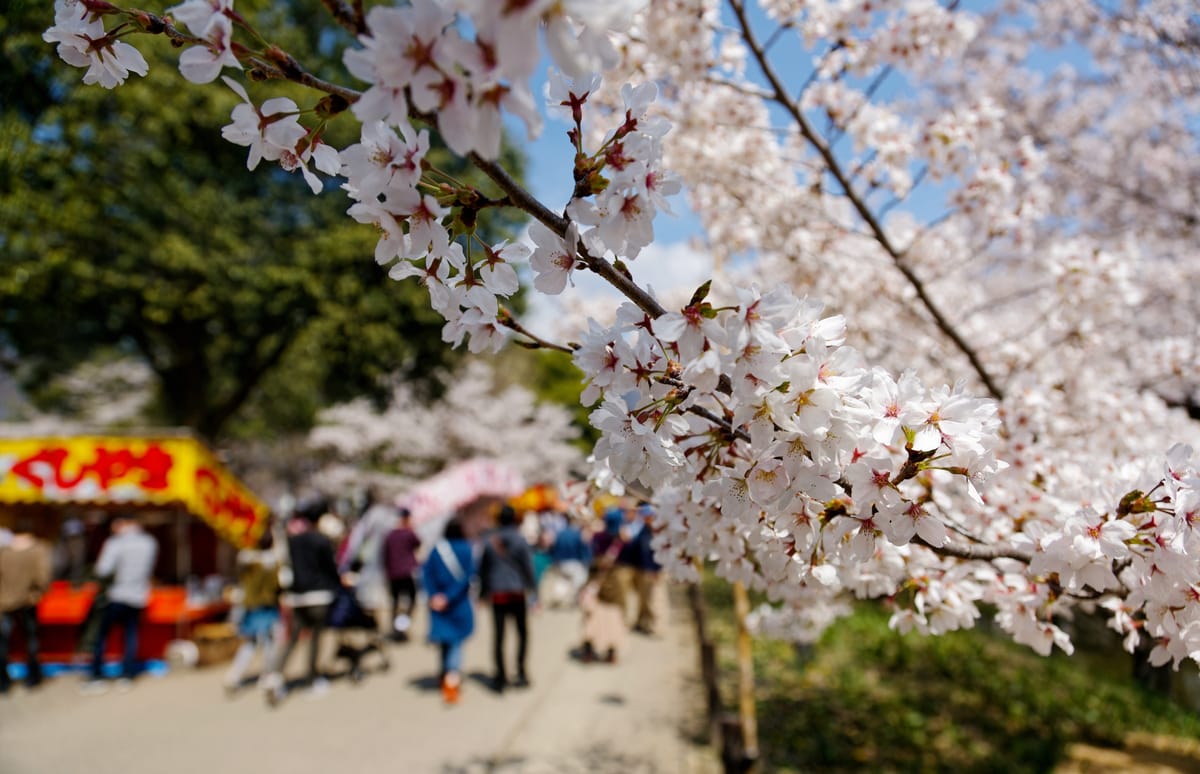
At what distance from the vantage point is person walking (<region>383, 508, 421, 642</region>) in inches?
321

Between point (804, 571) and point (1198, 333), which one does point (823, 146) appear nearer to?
point (804, 571)

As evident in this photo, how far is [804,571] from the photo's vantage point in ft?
5.35

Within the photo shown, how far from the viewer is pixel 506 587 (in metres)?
6.43

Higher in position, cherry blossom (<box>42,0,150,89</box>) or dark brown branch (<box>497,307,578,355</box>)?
cherry blossom (<box>42,0,150,89</box>)

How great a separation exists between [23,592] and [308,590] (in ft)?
9.68

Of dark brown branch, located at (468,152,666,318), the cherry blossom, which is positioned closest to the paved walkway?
dark brown branch, located at (468,152,666,318)

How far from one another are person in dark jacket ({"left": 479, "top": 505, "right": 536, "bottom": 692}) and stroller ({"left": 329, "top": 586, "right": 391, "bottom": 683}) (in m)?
1.44

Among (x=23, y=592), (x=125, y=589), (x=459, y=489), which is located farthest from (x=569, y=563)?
(x=23, y=592)

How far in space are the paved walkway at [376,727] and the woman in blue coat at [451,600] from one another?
1.07ft

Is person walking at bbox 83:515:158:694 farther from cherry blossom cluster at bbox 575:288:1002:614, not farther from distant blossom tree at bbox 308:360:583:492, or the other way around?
distant blossom tree at bbox 308:360:583:492

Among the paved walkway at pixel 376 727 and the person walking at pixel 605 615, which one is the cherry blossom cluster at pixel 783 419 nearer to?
the paved walkway at pixel 376 727

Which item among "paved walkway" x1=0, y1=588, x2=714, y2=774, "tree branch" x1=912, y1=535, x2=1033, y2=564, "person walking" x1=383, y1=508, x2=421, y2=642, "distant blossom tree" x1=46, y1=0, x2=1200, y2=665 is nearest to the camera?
"distant blossom tree" x1=46, y1=0, x2=1200, y2=665

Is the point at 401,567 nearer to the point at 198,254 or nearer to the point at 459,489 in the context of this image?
the point at 459,489

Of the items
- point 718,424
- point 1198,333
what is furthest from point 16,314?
point 1198,333
